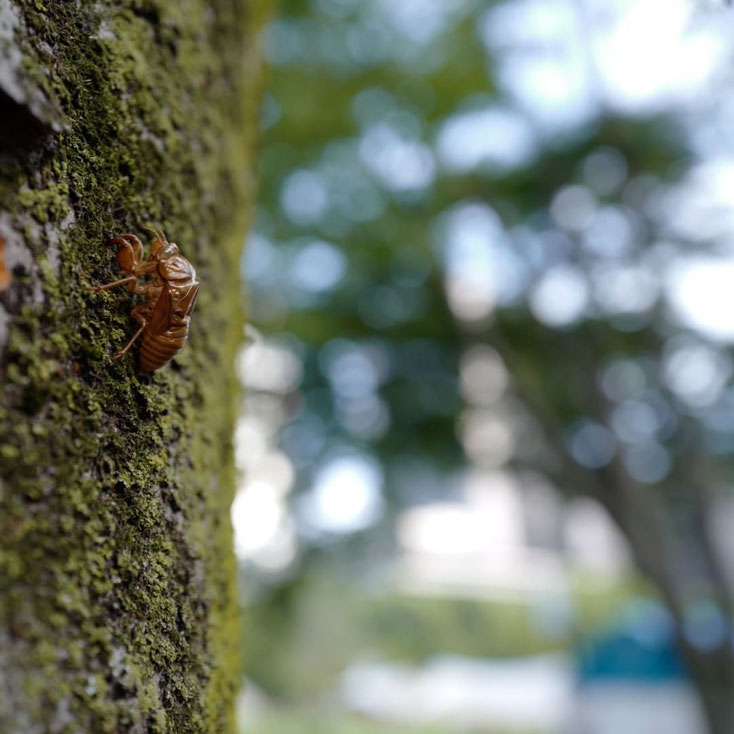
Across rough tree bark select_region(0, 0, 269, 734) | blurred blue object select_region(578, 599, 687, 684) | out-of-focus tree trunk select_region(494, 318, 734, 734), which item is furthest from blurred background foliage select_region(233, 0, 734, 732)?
rough tree bark select_region(0, 0, 269, 734)

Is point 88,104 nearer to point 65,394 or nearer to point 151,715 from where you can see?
point 65,394

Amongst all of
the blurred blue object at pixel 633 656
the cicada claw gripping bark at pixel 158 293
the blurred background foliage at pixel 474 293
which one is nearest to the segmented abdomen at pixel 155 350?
the cicada claw gripping bark at pixel 158 293

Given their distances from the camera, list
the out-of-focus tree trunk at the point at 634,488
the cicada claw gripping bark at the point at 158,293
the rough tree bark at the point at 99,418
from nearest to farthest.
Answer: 1. the rough tree bark at the point at 99,418
2. the cicada claw gripping bark at the point at 158,293
3. the out-of-focus tree trunk at the point at 634,488

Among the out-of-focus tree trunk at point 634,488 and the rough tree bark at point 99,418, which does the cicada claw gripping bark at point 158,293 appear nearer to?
the rough tree bark at point 99,418

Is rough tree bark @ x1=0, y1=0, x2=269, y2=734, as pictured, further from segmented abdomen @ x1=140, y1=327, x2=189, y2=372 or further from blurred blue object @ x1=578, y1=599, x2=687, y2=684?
blurred blue object @ x1=578, y1=599, x2=687, y2=684

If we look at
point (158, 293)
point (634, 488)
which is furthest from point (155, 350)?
point (634, 488)

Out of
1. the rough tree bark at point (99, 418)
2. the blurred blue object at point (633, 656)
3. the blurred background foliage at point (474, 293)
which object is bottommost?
the blurred blue object at point (633, 656)
